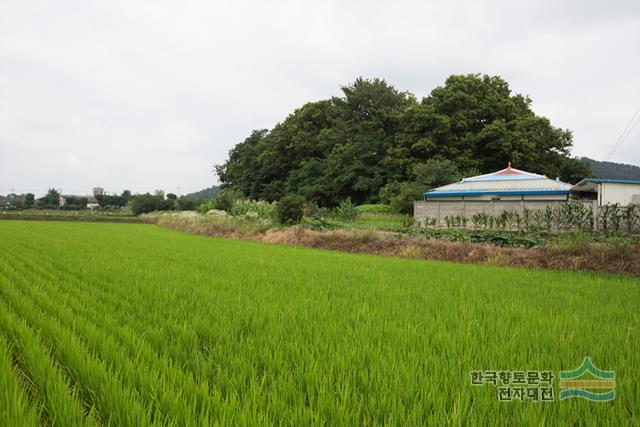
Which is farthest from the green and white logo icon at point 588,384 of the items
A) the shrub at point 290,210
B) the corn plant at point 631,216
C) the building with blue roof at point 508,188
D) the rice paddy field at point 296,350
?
the building with blue roof at point 508,188

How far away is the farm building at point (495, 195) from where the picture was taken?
15.6 meters

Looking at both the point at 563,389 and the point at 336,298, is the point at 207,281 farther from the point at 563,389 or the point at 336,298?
the point at 563,389

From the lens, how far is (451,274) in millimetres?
6340

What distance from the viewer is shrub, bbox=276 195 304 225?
16.0 meters

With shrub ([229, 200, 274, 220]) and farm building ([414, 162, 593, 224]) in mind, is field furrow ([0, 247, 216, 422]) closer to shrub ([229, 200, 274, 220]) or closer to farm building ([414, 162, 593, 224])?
shrub ([229, 200, 274, 220])

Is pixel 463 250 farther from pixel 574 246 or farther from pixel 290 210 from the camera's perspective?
pixel 290 210

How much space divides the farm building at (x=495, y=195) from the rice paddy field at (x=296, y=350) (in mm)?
11160

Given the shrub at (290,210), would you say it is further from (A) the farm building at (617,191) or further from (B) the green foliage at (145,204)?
(B) the green foliage at (145,204)

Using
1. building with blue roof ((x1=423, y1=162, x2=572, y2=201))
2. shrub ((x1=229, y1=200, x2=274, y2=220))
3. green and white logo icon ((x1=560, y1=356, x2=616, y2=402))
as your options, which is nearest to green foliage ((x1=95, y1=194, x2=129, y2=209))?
shrub ((x1=229, y1=200, x2=274, y2=220))

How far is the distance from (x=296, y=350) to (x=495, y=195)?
2027cm

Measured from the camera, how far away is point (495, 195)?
19906mm

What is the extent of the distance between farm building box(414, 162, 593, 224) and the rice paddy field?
36.6 feet

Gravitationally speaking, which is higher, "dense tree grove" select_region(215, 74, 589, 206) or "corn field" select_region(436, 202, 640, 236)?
"dense tree grove" select_region(215, 74, 589, 206)

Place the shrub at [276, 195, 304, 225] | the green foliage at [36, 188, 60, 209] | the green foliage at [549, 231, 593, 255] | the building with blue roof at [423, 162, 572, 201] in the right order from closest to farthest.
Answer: the green foliage at [549, 231, 593, 255]
the shrub at [276, 195, 304, 225]
the building with blue roof at [423, 162, 572, 201]
the green foliage at [36, 188, 60, 209]
